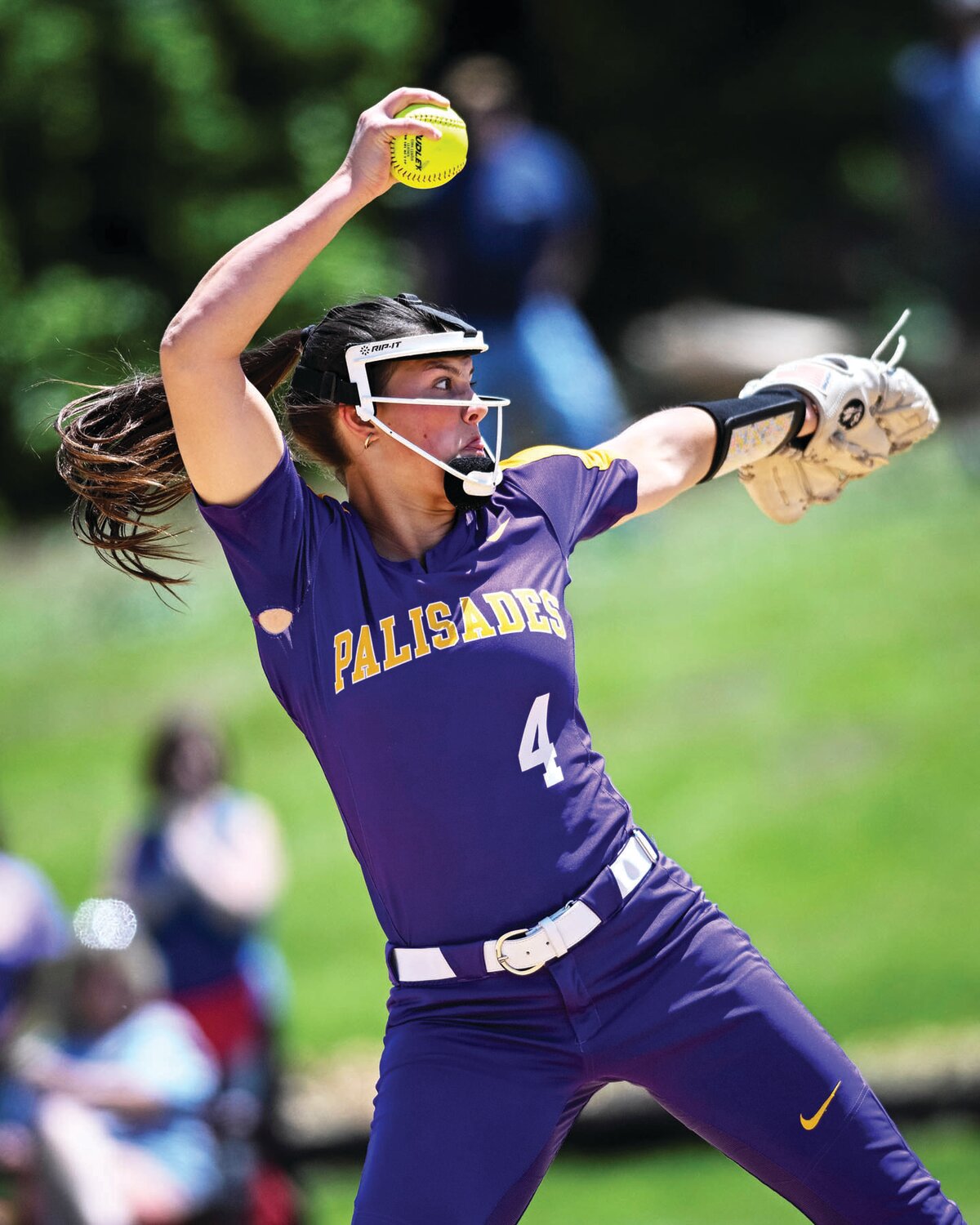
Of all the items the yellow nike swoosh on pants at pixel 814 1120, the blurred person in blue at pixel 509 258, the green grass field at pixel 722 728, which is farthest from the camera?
the blurred person in blue at pixel 509 258

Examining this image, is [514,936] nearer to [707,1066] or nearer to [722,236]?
[707,1066]

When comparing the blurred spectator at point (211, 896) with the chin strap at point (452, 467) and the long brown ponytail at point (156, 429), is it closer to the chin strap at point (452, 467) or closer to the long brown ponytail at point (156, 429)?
the long brown ponytail at point (156, 429)

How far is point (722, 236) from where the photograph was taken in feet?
45.1

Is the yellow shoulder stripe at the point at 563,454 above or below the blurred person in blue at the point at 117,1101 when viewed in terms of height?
above

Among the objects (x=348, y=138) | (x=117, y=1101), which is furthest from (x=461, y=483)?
(x=348, y=138)

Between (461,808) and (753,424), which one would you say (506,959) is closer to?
(461,808)

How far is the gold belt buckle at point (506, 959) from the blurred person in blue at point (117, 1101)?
3.16m

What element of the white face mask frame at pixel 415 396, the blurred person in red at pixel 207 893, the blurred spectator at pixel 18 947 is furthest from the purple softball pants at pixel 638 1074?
the blurred person in red at pixel 207 893

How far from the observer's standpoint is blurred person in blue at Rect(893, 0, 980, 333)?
1019 centimetres

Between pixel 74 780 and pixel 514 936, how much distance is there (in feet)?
23.7

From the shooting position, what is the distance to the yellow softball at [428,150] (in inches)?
118

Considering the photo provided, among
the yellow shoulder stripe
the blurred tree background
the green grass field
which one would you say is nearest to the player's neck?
the yellow shoulder stripe

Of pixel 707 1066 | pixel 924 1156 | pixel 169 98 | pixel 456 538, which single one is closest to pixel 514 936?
pixel 707 1066

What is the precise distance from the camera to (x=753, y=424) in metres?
3.66
